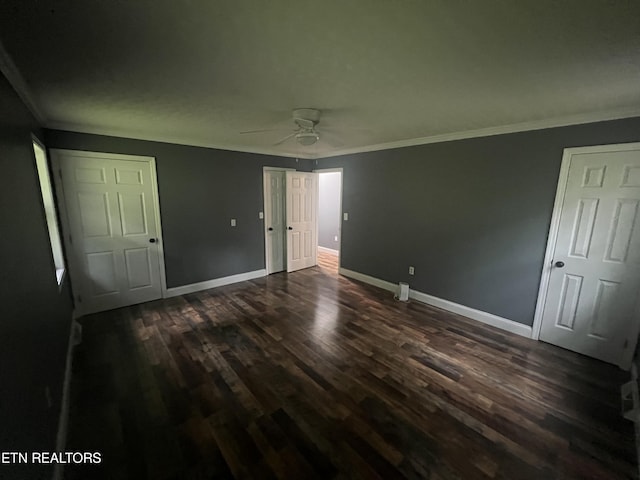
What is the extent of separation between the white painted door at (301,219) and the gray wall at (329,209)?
1546 millimetres

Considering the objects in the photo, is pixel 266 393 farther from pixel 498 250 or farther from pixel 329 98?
pixel 498 250

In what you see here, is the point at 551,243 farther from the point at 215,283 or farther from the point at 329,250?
the point at 329,250

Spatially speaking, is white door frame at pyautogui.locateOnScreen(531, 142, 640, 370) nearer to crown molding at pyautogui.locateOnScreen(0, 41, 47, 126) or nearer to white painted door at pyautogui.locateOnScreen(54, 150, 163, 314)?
crown molding at pyautogui.locateOnScreen(0, 41, 47, 126)

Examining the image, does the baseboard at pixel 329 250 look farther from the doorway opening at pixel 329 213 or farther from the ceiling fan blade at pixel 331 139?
the ceiling fan blade at pixel 331 139

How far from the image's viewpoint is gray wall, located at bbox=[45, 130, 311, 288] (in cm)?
380

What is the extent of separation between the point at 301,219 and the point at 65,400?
414 cm

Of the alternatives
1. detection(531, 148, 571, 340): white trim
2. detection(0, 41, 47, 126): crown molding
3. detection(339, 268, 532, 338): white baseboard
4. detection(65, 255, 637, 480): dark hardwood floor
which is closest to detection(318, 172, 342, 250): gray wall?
detection(339, 268, 532, 338): white baseboard

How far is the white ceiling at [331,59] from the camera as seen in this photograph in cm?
113

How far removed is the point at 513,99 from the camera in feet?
7.13

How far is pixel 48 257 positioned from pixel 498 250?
4642 millimetres

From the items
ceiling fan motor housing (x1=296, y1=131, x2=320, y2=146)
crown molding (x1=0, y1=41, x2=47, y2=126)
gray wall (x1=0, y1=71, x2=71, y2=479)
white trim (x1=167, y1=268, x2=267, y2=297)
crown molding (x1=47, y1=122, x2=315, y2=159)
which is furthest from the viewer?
white trim (x1=167, y1=268, x2=267, y2=297)

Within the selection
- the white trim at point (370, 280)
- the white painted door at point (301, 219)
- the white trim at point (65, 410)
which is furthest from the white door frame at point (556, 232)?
the white trim at point (65, 410)

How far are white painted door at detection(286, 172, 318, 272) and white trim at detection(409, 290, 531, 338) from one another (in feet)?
7.94

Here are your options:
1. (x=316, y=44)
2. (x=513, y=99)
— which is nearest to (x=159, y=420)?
(x=316, y=44)
